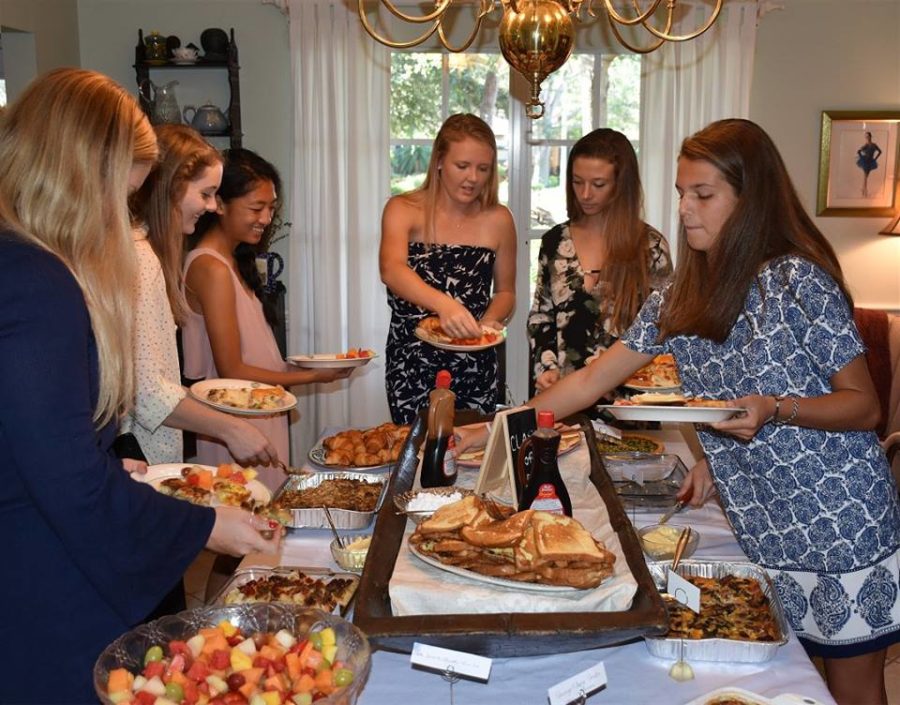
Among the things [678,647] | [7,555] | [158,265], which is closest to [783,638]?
[678,647]

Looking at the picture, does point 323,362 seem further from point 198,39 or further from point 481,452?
point 198,39

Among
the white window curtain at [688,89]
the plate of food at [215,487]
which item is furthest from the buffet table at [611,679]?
the white window curtain at [688,89]

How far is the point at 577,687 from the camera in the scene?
1.29 meters

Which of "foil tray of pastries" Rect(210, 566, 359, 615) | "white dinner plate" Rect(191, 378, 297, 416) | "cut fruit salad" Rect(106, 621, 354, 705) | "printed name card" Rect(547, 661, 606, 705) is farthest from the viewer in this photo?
"white dinner plate" Rect(191, 378, 297, 416)

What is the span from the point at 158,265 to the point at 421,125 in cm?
298

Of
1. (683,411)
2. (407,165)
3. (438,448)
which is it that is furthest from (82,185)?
(407,165)

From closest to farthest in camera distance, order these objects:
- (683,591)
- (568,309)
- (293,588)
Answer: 1. (683,591)
2. (293,588)
3. (568,309)

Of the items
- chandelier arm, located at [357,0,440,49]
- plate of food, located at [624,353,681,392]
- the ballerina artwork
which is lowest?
plate of food, located at [624,353,681,392]

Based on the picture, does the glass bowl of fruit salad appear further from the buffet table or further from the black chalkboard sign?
the black chalkboard sign

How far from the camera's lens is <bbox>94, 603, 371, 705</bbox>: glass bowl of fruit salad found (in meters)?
1.13

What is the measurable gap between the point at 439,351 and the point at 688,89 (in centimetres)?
257

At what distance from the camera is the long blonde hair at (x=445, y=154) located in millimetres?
3166

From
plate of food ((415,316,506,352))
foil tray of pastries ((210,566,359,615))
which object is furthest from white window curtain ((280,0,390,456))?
foil tray of pastries ((210,566,359,615))

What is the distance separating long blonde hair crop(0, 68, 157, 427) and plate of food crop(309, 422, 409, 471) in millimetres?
1079
